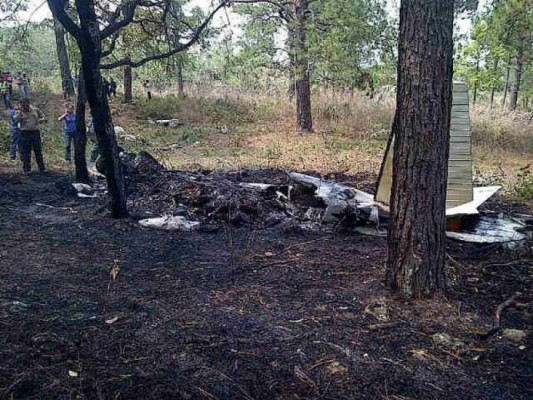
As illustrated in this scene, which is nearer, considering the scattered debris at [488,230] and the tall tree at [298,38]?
the scattered debris at [488,230]

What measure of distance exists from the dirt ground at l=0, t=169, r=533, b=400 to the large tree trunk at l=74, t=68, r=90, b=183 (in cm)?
307

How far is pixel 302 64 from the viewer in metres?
14.1

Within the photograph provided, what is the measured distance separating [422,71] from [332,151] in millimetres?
9426

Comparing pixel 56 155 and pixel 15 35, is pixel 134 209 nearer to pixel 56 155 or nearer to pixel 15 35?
pixel 15 35

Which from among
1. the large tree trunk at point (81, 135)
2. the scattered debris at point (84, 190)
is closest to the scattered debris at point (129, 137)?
the large tree trunk at point (81, 135)

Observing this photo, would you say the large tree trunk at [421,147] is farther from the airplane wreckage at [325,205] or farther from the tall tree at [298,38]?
the tall tree at [298,38]

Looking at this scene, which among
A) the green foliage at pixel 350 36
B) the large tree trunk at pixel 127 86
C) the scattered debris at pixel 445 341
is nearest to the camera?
the scattered debris at pixel 445 341

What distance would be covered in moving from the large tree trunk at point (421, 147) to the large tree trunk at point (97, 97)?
3.68m

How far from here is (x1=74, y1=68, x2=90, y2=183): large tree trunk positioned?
7422 millimetres

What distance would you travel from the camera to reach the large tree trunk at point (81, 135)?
742cm

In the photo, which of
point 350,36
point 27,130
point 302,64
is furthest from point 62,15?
point 302,64

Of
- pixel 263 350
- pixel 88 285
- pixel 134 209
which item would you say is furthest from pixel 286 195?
pixel 263 350

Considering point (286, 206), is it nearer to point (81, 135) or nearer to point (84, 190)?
point (84, 190)

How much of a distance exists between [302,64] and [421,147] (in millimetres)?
11450
